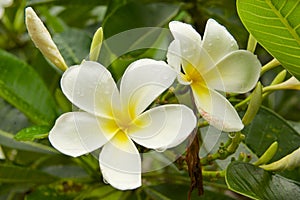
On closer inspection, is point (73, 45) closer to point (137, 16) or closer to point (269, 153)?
point (137, 16)

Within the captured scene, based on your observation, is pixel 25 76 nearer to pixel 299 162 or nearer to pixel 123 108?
pixel 123 108

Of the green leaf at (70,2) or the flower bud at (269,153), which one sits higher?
the flower bud at (269,153)

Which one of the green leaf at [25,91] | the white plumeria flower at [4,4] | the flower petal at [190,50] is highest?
the flower petal at [190,50]

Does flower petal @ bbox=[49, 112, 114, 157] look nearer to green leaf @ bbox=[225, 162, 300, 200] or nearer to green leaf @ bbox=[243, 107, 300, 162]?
green leaf @ bbox=[225, 162, 300, 200]

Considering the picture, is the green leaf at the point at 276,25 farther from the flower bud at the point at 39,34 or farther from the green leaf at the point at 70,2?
the green leaf at the point at 70,2

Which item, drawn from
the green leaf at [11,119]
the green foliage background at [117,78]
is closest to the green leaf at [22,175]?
the green foliage background at [117,78]

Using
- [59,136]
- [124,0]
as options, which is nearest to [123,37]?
[124,0]

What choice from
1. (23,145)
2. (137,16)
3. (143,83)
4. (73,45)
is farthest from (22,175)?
(143,83)
